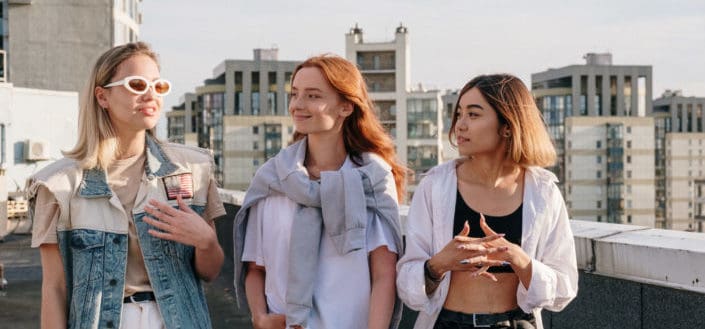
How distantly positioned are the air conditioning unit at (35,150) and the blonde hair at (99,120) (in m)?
22.3

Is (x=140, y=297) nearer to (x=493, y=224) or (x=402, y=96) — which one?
(x=493, y=224)

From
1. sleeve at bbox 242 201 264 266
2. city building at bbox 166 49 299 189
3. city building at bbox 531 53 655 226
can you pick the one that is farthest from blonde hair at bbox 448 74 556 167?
city building at bbox 531 53 655 226

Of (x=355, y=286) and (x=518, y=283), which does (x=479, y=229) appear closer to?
(x=518, y=283)

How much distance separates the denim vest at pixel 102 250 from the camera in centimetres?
233

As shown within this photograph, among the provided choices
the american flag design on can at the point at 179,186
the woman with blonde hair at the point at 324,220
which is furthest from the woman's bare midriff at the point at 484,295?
the american flag design on can at the point at 179,186

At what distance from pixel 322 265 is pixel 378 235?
196 mm

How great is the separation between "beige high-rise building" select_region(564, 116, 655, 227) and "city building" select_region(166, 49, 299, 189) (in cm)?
3558

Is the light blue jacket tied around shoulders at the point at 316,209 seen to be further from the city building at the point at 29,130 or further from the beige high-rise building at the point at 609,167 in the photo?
the beige high-rise building at the point at 609,167

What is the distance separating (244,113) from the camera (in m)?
107

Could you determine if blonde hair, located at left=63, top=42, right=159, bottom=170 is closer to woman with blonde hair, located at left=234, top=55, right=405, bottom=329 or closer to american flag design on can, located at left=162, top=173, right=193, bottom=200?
american flag design on can, located at left=162, top=173, right=193, bottom=200

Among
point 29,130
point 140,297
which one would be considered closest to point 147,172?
point 140,297

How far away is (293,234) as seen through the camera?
256cm

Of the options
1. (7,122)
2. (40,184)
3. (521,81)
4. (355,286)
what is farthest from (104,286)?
(7,122)

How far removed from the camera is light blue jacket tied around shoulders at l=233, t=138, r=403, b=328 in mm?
2533
